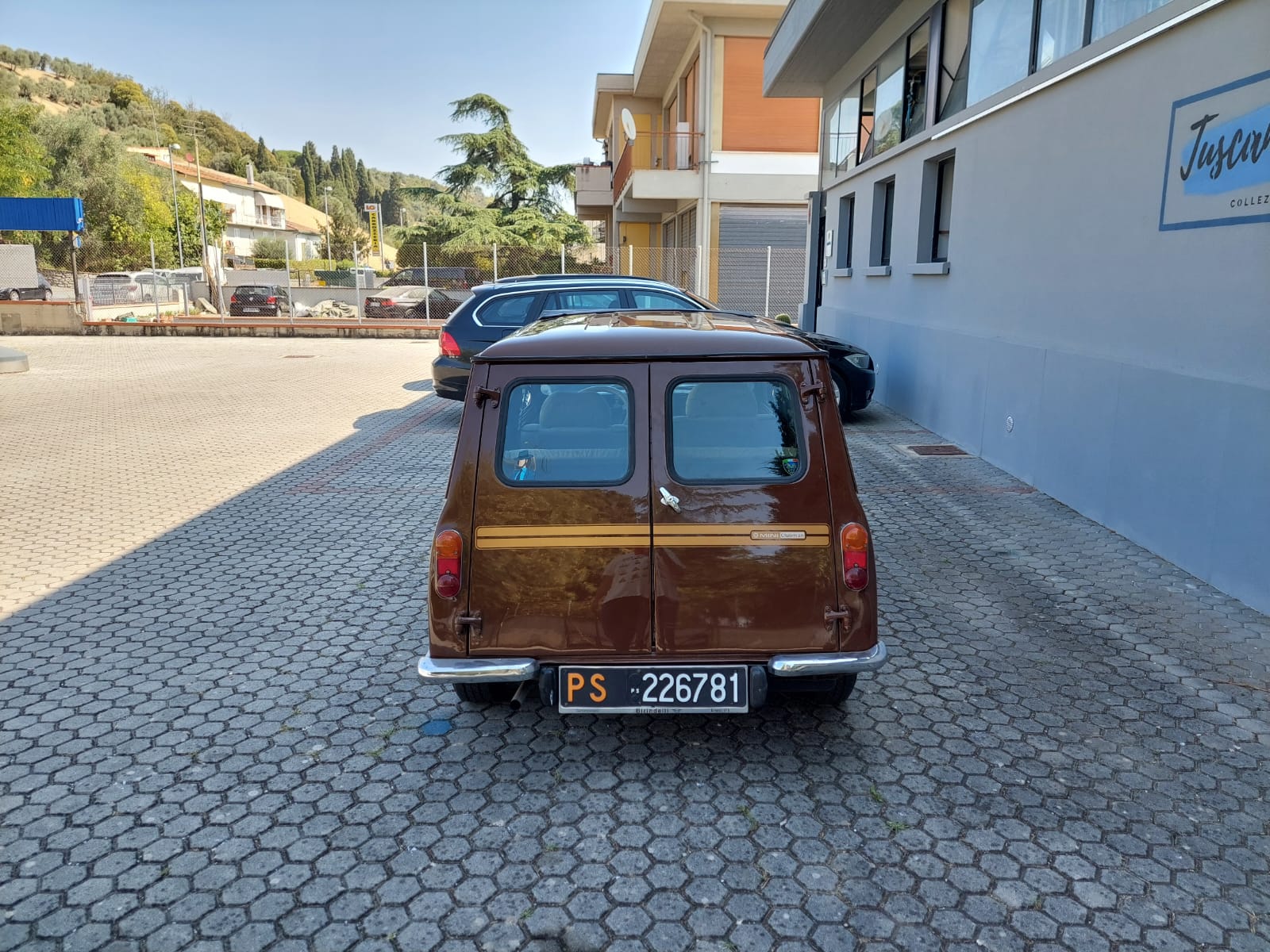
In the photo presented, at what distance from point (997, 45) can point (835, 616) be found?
26.4 ft

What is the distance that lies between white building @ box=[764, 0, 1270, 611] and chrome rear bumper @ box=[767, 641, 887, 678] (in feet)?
10.9

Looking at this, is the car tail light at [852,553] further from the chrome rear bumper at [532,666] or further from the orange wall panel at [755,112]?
the orange wall panel at [755,112]

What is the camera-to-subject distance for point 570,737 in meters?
3.90

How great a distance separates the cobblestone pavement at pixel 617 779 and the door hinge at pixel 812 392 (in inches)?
60.5

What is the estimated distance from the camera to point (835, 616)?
3.42 meters

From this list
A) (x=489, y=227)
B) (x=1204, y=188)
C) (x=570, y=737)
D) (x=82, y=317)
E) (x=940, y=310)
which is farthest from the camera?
(x=489, y=227)

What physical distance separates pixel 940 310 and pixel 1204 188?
483 cm

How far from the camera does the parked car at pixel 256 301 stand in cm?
3020

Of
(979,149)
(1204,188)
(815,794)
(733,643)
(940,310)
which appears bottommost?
(815,794)

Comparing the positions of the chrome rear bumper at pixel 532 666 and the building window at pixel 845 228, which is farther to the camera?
the building window at pixel 845 228

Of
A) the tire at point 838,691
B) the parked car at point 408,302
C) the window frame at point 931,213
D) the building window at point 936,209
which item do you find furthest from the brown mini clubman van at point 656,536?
the parked car at point 408,302

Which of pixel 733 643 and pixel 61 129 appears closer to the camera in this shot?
pixel 733 643

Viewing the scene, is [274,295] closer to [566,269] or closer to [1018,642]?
[566,269]

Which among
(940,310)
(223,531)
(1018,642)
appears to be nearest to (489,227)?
(940,310)
